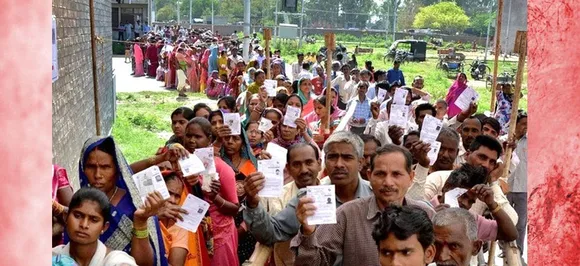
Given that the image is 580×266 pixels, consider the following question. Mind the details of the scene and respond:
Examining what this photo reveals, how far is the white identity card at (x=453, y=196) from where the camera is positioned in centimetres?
436

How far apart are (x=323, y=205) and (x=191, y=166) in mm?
1206

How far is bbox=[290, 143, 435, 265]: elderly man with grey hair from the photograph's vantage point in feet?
11.9

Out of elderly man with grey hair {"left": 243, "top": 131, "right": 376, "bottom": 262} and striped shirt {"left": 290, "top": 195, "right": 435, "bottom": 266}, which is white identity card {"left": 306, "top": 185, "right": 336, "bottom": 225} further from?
elderly man with grey hair {"left": 243, "top": 131, "right": 376, "bottom": 262}

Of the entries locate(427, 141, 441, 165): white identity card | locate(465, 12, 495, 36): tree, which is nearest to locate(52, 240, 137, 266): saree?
locate(427, 141, 441, 165): white identity card

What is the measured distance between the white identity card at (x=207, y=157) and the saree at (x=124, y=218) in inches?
24.2

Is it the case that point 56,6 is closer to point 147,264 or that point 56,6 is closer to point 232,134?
point 232,134

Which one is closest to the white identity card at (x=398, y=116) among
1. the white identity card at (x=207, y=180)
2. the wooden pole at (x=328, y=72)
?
the wooden pole at (x=328, y=72)

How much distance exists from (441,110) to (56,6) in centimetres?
440

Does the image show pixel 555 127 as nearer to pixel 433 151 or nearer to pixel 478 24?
pixel 433 151

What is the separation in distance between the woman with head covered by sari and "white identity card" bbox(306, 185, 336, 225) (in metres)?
0.73

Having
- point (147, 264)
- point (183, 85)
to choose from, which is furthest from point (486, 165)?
point (183, 85)

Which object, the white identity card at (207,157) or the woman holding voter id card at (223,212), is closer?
the white identity card at (207,157)

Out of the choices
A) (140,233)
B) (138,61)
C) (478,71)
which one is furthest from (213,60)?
(140,233)

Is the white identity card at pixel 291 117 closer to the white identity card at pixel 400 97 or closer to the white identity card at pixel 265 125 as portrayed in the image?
the white identity card at pixel 265 125
